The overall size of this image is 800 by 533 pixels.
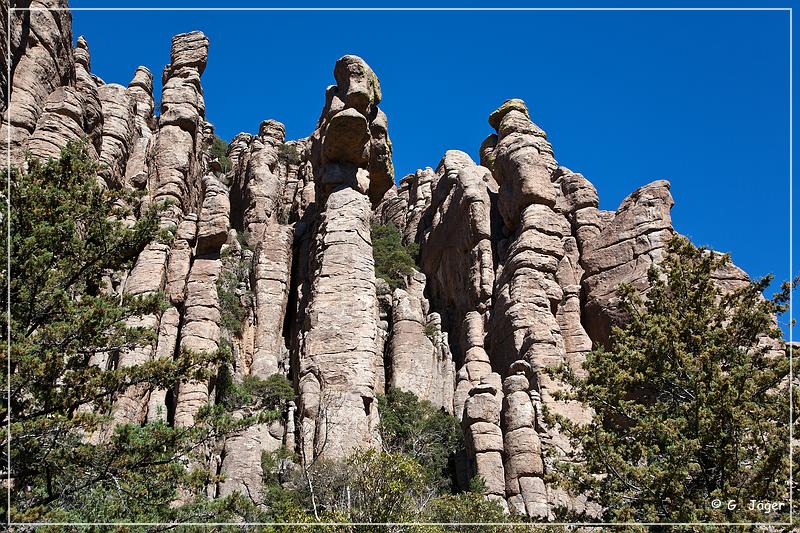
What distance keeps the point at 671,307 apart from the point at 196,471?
9845 millimetres

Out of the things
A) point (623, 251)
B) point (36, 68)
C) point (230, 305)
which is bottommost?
point (230, 305)

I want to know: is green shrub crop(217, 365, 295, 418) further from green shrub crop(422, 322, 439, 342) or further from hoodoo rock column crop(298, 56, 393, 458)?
green shrub crop(422, 322, 439, 342)

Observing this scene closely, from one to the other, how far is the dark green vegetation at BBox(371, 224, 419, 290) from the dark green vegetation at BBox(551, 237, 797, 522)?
2622 cm

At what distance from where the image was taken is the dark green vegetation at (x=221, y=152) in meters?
57.2

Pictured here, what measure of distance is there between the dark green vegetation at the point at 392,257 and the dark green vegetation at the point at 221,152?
46.4 feet

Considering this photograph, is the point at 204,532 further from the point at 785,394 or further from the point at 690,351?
the point at 785,394

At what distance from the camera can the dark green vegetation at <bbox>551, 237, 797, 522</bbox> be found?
527 inches

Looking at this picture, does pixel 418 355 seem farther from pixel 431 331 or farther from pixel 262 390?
pixel 262 390

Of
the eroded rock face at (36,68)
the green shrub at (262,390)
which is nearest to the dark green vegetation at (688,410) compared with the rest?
the green shrub at (262,390)

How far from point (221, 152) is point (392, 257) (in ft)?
75.1

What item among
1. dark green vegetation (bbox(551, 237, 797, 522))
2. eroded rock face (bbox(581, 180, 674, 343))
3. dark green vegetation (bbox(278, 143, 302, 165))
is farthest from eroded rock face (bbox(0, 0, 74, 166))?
eroded rock face (bbox(581, 180, 674, 343))

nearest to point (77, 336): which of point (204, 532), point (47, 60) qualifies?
point (204, 532)

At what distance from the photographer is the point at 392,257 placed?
44.8m

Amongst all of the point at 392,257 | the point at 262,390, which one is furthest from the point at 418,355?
the point at 392,257
